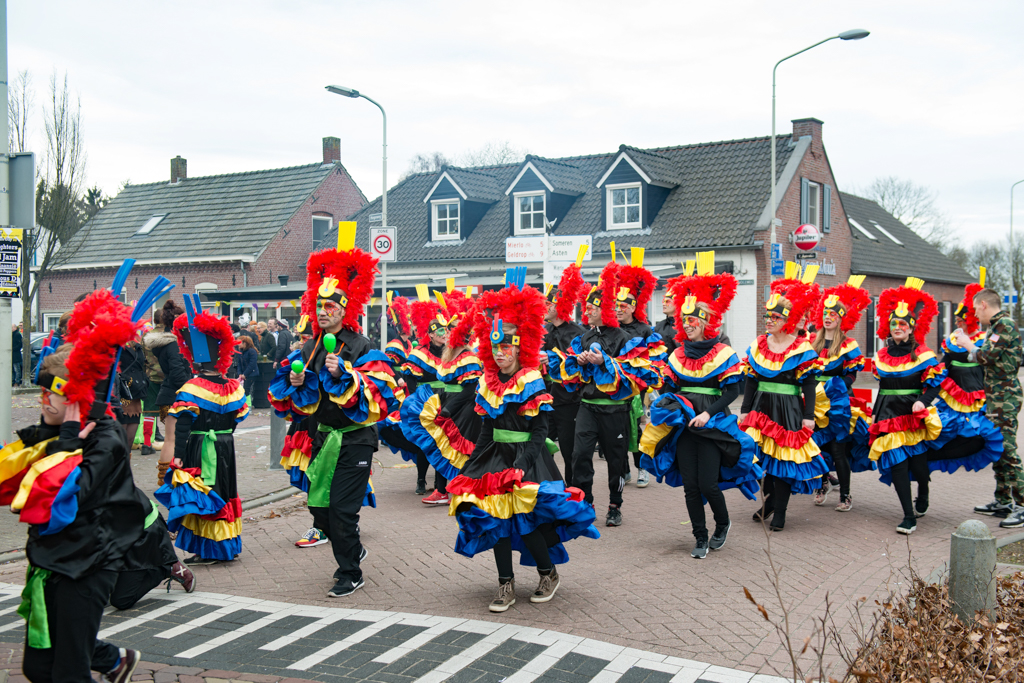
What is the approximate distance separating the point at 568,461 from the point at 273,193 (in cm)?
2916

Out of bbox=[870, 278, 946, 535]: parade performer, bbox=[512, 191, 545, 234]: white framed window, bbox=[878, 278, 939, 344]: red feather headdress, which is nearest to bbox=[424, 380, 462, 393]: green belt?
bbox=[870, 278, 946, 535]: parade performer

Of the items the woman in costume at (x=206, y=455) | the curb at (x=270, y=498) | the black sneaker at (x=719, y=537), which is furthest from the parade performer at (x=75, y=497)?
the curb at (x=270, y=498)

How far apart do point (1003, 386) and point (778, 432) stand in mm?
2307

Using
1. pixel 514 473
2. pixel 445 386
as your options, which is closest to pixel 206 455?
pixel 514 473

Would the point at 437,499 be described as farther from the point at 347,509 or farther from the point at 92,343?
the point at 92,343

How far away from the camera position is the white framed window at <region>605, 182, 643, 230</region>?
26453 mm

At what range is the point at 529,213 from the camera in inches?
1116

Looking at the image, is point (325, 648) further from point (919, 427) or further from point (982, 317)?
point (982, 317)

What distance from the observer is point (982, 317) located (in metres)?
8.16

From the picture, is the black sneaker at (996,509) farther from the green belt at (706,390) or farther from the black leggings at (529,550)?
the black leggings at (529,550)

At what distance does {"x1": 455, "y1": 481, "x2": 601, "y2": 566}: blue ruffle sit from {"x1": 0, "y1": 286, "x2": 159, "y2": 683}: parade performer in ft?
6.43

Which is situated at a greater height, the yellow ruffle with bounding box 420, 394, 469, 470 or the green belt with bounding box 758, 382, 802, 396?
the green belt with bounding box 758, 382, 802, 396

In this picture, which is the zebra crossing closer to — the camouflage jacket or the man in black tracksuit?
the man in black tracksuit

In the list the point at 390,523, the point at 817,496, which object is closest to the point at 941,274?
the point at 817,496
